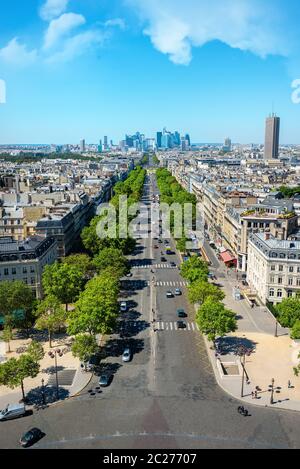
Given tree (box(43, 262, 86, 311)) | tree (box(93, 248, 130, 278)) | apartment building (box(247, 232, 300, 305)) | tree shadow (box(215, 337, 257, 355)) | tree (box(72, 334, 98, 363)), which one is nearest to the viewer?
tree (box(72, 334, 98, 363))

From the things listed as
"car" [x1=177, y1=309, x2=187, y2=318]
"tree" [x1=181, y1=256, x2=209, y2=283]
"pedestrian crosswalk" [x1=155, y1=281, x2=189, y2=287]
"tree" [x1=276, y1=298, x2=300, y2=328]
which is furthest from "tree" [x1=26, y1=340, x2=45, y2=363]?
"pedestrian crosswalk" [x1=155, y1=281, x2=189, y2=287]

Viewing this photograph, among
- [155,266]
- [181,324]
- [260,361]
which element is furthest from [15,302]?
[155,266]

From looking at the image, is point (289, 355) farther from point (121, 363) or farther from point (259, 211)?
point (259, 211)

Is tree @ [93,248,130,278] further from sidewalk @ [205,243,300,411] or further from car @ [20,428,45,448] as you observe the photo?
car @ [20,428,45,448]

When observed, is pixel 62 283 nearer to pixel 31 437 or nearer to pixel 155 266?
pixel 31 437

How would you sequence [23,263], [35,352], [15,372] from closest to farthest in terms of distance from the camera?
1. [15,372]
2. [35,352]
3. [23,263]

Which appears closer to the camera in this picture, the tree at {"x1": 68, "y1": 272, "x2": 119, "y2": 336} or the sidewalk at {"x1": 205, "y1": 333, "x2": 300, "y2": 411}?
the sidewalk at {"x1": 205, "y1": 333, "x2": 300, "y2": 411}
